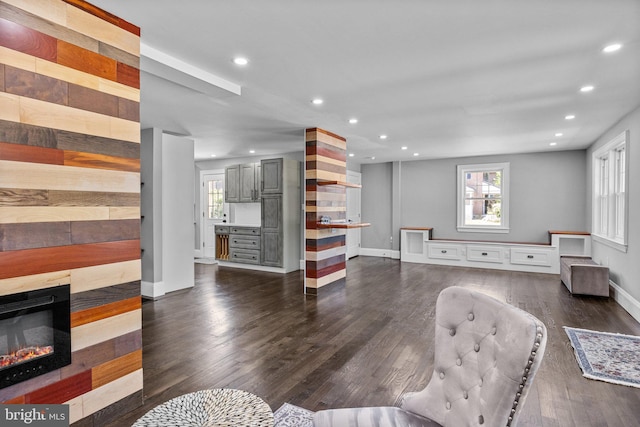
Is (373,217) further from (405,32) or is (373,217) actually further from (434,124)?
(405,32)

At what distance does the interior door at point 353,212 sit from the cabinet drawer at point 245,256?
252cm

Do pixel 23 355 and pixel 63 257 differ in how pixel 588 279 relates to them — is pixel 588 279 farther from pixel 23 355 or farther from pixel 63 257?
pixel 23 355

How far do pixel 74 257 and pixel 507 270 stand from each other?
762cm

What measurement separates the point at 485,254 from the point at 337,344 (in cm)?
545

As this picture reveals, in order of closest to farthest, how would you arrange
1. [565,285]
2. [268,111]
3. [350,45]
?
1. [350,45]
2. [268,111]
3. [565,285]

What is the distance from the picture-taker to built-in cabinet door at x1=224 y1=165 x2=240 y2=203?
7793 millimetres

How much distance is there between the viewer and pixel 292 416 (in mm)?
2205

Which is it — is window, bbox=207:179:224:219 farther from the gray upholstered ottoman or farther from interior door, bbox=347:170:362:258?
the gray upholstered ottoman

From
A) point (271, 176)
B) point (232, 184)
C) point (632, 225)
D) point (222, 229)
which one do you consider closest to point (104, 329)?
point (271, 176)

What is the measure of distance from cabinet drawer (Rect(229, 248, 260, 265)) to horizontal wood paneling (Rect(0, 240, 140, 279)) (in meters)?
4.99

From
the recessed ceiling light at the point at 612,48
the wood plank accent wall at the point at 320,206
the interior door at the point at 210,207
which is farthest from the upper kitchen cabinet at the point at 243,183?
the recessed ceiling light at the point at 612,48

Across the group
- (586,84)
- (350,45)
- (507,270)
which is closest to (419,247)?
(507,270)

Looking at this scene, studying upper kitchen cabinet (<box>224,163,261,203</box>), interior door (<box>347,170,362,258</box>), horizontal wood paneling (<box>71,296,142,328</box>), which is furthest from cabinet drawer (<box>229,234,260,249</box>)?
horizontal wood paneling (<box>71,296,142,328</box>)

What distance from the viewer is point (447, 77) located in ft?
10.7
